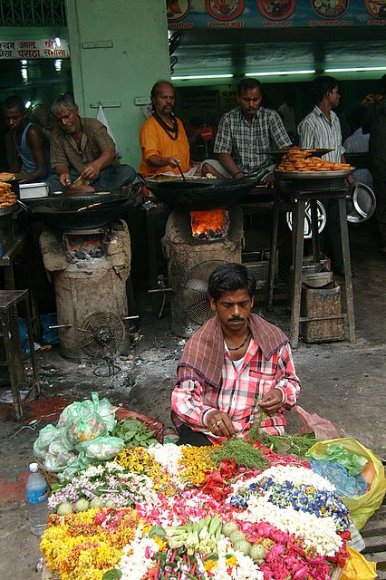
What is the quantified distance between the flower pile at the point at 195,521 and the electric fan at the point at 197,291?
9.94 ft

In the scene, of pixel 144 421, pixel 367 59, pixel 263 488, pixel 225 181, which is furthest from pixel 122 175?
pixel 367 59

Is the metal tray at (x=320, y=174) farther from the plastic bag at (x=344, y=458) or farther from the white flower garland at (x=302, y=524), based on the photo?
the white flower garland at (x=302, y=524)

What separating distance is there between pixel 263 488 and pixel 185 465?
1.36ft

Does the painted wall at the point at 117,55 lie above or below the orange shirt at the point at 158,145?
above

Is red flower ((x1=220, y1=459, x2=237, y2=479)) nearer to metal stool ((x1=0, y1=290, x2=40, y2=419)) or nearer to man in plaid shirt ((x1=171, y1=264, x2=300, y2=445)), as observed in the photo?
man in plaid shirt ((x1=171, y1=264, x2=300, y2=445))

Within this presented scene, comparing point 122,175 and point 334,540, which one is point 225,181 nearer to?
point 122,175

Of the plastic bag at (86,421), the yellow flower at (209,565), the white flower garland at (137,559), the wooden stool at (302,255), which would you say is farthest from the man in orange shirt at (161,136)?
the yellow flower at (209,565)

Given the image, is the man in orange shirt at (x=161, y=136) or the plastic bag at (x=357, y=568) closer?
the plastic bag at (x=357, y=568)

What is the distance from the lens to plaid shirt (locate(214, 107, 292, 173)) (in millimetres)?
6762

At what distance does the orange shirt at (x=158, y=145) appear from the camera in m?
6.57

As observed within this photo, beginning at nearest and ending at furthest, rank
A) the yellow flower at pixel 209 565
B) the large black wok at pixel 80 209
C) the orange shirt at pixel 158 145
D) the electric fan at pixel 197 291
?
the yellow flower at pixel 209 565, the large black wok at pixel 80 209, the electric fan at pixel 197 291, the orange shirt at pixel 158 145

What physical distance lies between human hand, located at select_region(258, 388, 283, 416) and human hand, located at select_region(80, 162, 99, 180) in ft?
11.4

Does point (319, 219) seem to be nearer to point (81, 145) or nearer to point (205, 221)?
point (205, 221)

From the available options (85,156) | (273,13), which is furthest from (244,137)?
(273,13)
